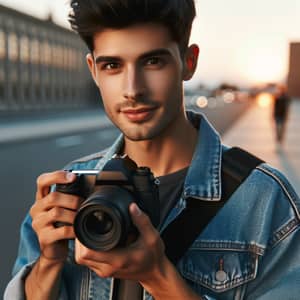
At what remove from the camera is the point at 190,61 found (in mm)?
1720

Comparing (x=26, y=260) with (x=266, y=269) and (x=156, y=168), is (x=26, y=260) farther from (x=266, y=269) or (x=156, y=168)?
(x=266, y=269)

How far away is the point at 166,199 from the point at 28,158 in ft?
36.7

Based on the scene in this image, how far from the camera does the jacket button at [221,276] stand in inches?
63.2

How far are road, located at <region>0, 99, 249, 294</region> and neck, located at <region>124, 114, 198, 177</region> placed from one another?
11.4 ft

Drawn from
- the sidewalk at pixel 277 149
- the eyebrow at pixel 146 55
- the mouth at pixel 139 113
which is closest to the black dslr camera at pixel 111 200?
the mouth at pixel 139 113

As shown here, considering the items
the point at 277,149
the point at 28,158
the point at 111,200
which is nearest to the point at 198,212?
the point at 111,200

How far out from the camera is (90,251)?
52.2 inches

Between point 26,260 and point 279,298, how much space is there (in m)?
0.71

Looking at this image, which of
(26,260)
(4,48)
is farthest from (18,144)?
(4,48)

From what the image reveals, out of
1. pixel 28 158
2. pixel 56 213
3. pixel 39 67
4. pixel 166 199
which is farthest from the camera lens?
pixel 39 67

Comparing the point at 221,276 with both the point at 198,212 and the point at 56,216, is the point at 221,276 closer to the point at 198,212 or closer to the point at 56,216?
the point at 198,212

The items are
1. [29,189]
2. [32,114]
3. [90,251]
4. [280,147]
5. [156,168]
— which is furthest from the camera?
[32,114]

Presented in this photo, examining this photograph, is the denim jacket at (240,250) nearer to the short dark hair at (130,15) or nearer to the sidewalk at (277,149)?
the short dark hair at (130,15)

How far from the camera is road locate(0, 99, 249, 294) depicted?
648cm
